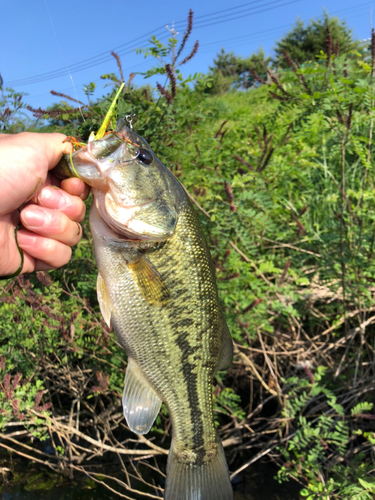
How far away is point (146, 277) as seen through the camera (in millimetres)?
1755

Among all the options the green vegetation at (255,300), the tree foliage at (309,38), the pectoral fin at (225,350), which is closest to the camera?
the pectoral fin at (225,350)

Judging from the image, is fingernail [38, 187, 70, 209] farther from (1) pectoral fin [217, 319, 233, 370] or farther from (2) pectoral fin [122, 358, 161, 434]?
Result: (1) pectoral fin [217, 319, 233, 370]

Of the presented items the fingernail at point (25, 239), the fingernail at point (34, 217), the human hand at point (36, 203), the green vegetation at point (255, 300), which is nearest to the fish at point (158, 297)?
the human hand at point (36, 203)

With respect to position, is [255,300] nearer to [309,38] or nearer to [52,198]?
[52,198]

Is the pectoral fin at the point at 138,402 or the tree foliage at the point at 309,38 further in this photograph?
the tree foliage at the point at 309,38

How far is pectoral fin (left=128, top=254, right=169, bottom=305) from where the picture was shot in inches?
69.2

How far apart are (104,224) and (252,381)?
9.96 feet

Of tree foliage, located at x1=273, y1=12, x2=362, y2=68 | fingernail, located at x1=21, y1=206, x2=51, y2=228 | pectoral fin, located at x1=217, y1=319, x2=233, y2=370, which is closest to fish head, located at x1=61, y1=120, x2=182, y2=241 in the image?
fingernail, located at x1=21, y1=206, x2=51, y2=228

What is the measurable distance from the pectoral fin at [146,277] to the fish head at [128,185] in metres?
0.12

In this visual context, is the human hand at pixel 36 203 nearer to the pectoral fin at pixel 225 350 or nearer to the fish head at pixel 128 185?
the fish head at pixel 128 185

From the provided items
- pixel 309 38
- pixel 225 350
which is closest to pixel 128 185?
pixel 225 350

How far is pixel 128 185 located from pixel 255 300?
6.01ft

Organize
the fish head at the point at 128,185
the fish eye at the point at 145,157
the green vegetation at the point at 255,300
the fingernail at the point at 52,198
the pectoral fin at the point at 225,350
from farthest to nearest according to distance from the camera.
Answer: the green vegetation at the point at 255,300, the pectoral fin at the point at 225,350, the fingernail at the point at 52,198, the fish eye at the point at 145,157, the fish head at the point at 128,185

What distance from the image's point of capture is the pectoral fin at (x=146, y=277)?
176cm
